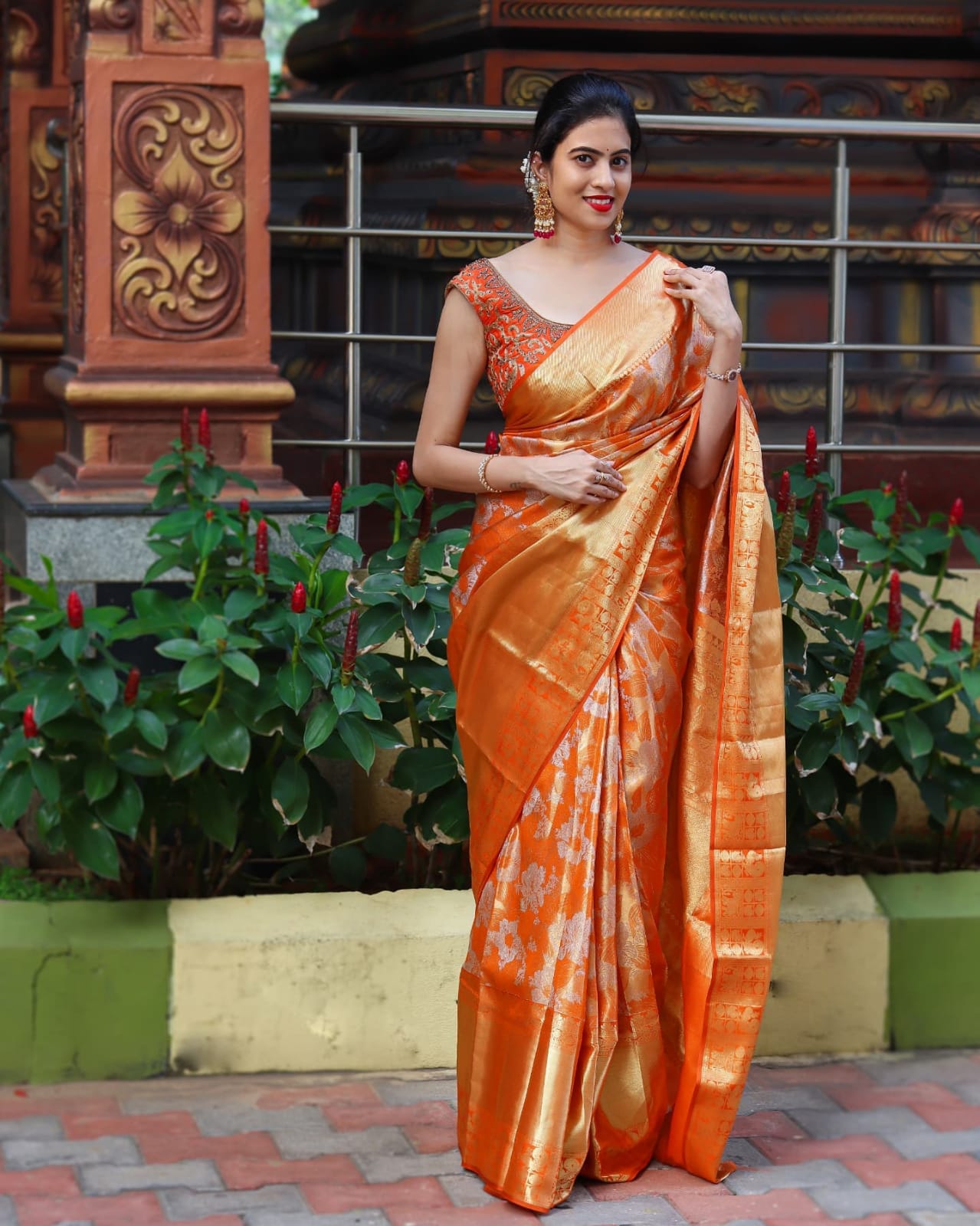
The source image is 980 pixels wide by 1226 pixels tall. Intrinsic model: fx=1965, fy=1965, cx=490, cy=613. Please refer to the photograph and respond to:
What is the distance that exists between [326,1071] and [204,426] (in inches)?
50.7

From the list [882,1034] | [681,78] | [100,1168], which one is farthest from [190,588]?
[681,78]

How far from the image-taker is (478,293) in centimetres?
325

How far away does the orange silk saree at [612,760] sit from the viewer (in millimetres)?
3201

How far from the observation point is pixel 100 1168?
3.31m

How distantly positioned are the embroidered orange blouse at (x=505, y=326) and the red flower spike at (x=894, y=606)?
109cm

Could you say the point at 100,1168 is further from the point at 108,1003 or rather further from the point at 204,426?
the point at 204,426

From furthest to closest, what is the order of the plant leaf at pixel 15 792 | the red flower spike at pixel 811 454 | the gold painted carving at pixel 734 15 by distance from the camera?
the gold painted carving at pixel 734 15 < the red flower spike at pixel 811 454 < the plant leaf at pixel 15 792

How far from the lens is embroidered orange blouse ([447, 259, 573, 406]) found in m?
3.19

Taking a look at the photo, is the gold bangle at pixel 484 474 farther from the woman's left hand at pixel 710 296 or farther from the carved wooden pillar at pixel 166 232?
the carved wooden pillar at pixel 166 232

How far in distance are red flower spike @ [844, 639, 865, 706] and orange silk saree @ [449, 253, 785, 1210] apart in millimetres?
594

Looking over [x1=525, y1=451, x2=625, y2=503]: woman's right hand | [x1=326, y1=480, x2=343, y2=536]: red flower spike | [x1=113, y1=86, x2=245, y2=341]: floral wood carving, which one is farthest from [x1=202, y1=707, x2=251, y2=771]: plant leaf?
[x1=113, y1=86, x2=245, y2=341]: floral wood carving


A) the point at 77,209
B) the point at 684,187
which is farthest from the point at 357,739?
the point at 684,187

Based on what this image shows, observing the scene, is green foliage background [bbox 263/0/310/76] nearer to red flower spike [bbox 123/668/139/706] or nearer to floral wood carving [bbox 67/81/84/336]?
floral wood carving [bbox 67/81/84/336]

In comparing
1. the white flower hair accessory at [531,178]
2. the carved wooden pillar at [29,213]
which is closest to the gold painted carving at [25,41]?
the carved wooden pillar at [29,213]
